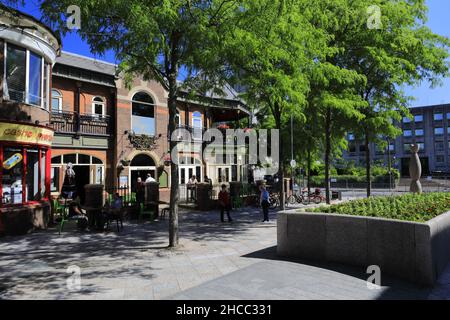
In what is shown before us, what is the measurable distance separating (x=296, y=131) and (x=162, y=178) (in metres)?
10.2

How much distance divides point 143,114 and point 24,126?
10955 millimetres

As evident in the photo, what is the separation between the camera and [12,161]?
431 inches

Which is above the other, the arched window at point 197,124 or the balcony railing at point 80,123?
the arched window at point 197,124

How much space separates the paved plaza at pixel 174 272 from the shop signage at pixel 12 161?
8.05 feet

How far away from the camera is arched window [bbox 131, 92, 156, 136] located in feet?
69.5

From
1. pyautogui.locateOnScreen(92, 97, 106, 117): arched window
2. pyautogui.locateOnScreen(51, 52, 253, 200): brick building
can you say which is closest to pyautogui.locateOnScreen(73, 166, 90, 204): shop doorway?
pyautogui.locateOnScreen(51, 52, 253, 200): brick building

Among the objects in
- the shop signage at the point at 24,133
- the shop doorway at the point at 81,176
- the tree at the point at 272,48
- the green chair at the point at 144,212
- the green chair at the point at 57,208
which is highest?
the tree at the point at 272,48

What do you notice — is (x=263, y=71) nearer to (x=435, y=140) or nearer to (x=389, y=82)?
(x=389, y=82)

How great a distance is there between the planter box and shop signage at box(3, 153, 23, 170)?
899 centimetres

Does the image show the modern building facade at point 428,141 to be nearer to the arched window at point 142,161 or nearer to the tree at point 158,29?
the arched window at point 142,161

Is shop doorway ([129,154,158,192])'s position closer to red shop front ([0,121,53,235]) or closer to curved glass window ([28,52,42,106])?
red shop front ([0,121,53,235])

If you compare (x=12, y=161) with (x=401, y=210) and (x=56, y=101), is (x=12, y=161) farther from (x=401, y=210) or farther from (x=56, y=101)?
(x=401, y=210)

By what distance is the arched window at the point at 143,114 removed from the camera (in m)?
21.2
